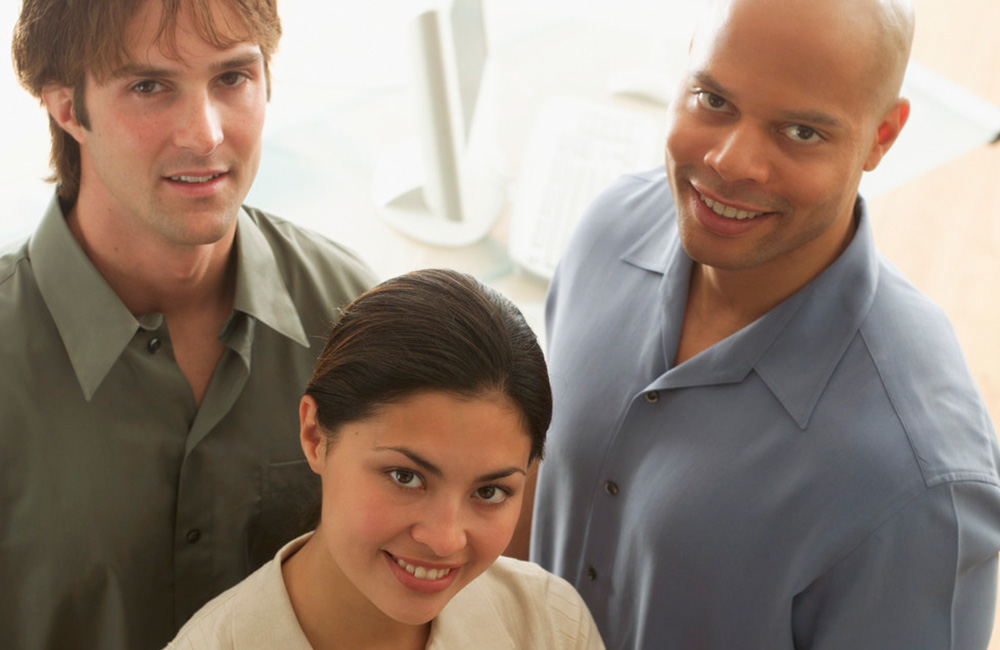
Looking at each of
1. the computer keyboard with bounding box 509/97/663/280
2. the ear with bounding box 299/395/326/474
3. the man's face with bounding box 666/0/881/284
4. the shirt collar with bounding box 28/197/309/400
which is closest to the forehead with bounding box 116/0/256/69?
the shirt collar with bounding box 28/197/309/400

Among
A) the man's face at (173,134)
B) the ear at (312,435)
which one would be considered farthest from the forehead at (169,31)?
the ear at (312,435)

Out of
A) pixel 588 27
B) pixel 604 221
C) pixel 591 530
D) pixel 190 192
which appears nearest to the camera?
pixel 190 192

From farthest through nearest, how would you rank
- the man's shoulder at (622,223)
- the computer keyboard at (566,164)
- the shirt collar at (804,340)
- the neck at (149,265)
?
the computer keyboard at (566,164), the man's shoulder at (622,223), the neck at (149,265), the shirt collar at (804,340)

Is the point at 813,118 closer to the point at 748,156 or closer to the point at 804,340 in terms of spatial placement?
the point at 748,156

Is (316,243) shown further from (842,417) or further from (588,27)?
(588,27)

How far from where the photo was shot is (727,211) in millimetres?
1097

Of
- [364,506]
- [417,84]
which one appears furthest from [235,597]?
[417,84]

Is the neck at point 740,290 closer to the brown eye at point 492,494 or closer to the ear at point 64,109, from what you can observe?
the brown eye at point 492,494

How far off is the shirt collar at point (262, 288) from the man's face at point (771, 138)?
0.46 m

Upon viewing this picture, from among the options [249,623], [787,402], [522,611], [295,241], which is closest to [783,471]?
[787,402]

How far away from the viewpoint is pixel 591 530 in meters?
1.26

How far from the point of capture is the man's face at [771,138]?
40.1 inches

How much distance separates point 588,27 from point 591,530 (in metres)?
1.23

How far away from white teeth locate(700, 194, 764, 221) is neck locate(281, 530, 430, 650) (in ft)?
1.68
